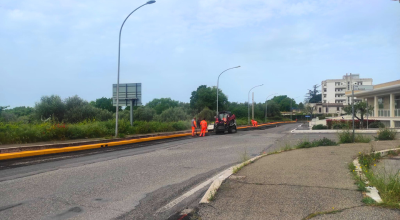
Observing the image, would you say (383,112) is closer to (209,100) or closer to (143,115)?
(143,115)

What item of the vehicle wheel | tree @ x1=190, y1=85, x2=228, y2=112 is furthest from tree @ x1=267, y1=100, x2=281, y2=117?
the vehicle wheel

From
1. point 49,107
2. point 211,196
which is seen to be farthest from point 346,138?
point 49,107

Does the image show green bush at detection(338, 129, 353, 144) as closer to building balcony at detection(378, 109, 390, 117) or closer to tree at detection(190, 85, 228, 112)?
building balcony at detection(378, 109, 390, 117)

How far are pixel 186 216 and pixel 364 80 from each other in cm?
8715

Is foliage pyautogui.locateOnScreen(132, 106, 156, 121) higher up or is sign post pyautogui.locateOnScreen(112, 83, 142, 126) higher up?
sign post pyautogui.locateOnScreen(112, 83, 142, 126)

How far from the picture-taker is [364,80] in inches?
3155

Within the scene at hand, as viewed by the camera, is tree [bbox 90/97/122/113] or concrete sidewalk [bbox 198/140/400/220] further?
tree [bbox 90/97/122/113]

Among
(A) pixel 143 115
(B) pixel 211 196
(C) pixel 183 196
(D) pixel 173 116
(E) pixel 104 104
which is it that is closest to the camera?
(B) pixel 211 196

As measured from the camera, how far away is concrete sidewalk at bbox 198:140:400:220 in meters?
4.42

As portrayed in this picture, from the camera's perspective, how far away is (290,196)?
5.26 m

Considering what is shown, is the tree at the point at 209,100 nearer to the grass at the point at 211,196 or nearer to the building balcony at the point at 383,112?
the building balcony at the point at 383,112

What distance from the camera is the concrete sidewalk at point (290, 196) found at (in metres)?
4.42

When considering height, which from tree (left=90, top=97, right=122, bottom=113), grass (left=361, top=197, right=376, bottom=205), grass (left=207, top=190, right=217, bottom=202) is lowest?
grass (left=207, top=190, right=217, bottom=202)

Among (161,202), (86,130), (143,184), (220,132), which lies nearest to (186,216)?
(161,202)
